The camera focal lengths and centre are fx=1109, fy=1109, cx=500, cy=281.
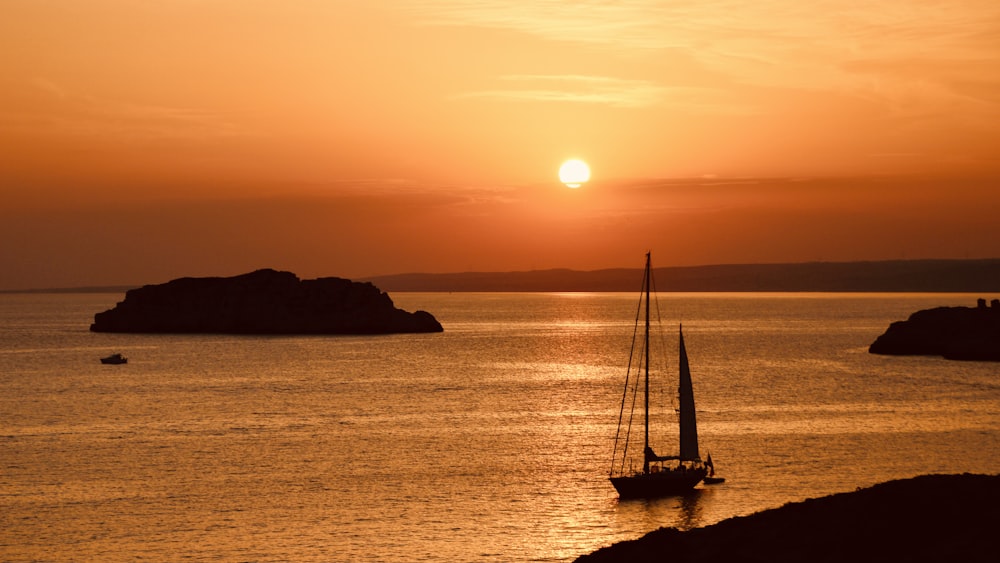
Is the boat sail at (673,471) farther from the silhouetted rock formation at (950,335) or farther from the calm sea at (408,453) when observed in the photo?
the silhouetted rock formation at (950,335)

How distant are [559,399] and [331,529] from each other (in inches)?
2361

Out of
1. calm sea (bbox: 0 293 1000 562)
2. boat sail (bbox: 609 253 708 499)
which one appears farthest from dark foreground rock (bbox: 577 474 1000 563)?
boat sail (bbox: 609 253 708 499)

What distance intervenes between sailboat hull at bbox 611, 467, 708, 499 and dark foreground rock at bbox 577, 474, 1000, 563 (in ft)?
95.9

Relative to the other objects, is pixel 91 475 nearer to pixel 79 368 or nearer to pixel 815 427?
pixel 815 427

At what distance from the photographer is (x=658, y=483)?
58.1 metres

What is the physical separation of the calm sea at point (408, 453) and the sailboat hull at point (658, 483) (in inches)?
40.6

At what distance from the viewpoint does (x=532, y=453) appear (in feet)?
235

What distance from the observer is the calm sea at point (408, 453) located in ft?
160

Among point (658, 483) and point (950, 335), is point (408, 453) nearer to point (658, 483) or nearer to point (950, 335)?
point (658, 483)

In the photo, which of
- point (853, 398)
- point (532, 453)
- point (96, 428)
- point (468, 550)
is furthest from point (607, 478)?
point (853, 398)

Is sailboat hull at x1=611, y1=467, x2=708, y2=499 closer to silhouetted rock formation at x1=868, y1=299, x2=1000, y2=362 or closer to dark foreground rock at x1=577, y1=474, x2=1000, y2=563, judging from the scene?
dark foreground rock at x1=577, y1=474, x2=1000, y2=563

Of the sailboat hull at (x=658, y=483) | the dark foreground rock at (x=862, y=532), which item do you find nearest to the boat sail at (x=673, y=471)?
the sailboat hull at (x=658, y=483)

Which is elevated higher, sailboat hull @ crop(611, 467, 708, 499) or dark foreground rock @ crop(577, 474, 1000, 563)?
dark foreground rock @ crop(577, 474, 1000, 563)

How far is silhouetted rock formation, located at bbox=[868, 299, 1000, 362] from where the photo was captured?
6191 inches
